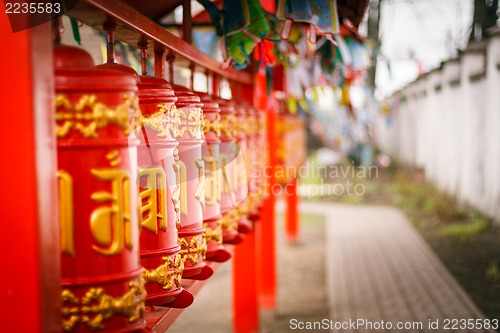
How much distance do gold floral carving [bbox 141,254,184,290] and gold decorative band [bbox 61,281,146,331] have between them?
13.8 inches

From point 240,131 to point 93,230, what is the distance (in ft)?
→ 6.00

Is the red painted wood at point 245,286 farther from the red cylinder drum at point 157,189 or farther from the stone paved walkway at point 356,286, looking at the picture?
the red cylinder drum at point 157,189

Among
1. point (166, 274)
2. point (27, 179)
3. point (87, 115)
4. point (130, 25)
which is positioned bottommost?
point (166, 274)

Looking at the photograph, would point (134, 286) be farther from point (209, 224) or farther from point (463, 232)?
point (463, 232)

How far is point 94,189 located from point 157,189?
0.43 meters

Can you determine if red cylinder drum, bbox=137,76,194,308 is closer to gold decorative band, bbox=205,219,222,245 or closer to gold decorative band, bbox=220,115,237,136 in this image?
gold decorative band, bbox=205,219,222,245

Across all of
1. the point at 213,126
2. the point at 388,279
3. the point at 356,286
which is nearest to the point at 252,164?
the point at 213,126

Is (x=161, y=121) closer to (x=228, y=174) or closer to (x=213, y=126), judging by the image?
(x=213, y=126)

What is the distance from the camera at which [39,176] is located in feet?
4.10

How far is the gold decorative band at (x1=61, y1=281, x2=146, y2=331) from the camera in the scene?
1439 mm

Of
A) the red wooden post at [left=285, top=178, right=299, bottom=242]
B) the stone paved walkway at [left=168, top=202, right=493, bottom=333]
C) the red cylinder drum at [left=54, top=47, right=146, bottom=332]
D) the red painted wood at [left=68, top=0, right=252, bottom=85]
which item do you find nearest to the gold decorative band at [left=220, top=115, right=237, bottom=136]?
the red painted wood at [left=68, top=0, right=252, bottom=85]

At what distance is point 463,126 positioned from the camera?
40.7ft

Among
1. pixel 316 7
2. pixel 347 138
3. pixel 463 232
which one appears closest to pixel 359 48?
pixel 316 7

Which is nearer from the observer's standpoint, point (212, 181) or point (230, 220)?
point (212, 181)
